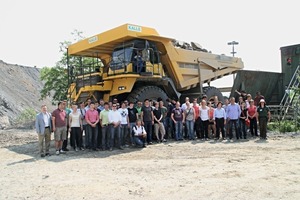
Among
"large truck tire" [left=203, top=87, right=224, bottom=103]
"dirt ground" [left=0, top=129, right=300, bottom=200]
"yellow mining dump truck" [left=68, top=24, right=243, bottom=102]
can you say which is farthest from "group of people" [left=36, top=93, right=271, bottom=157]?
"large truck tire" [left=203, top=87, right=224, bottom=103]

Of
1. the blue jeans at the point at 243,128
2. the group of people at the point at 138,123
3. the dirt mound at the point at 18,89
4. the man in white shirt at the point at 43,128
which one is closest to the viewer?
the man in white shirt at the point at 43,128

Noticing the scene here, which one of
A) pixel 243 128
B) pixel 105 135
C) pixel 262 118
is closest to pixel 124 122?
pixel 105 135

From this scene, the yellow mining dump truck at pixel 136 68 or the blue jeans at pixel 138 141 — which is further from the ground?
the yellow mining dump truck at pixel 136 68

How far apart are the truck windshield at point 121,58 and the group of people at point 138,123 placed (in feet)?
4.66

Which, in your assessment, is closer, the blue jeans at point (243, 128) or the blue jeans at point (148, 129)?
the blue jeans at point (148, 129)

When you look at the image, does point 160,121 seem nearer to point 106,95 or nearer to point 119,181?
point 106,95

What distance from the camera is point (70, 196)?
4957mm

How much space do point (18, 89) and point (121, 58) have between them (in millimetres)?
36925

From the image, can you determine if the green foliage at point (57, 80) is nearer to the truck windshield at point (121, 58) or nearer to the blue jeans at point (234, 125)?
the truck windshield at point (121, 58)

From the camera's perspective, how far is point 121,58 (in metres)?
11.3

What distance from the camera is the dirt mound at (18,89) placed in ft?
106

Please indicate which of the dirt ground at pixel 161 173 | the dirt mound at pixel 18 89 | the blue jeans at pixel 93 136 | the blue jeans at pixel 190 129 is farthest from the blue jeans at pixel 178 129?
the dirt mound at pixel 18 89

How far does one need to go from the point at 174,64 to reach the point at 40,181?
320 inches

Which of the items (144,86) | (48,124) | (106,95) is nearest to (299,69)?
(144,86)
